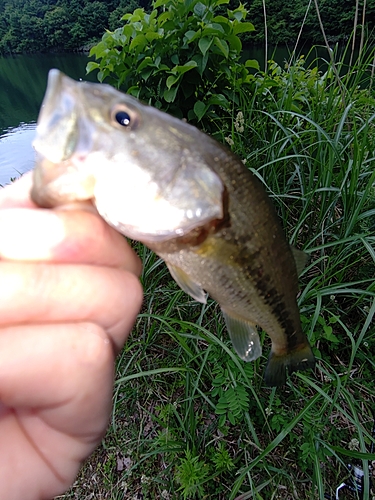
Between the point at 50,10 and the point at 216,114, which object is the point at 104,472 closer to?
the point at 216,114

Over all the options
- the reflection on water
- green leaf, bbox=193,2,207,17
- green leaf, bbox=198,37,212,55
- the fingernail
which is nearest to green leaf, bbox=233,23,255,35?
green leaf, bbox=193,2,207,17

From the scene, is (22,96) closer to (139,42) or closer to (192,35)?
(139,42)

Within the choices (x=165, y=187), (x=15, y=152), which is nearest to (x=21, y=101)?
(x=15, y=152)

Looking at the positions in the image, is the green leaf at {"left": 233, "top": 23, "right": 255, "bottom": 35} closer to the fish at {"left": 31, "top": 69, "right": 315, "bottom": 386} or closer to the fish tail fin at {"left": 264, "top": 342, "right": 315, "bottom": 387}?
the fish at {"left": 31, "top": 69, "right": 315, "bottom": 386}

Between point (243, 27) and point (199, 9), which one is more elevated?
point (199, 9)

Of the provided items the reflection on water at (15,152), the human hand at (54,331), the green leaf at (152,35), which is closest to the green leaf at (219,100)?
the green leaf at (152,35)

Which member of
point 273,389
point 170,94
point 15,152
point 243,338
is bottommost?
point 15,152

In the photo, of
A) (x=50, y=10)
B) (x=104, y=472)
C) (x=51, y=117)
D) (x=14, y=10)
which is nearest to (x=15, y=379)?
(x=51, y=117)
